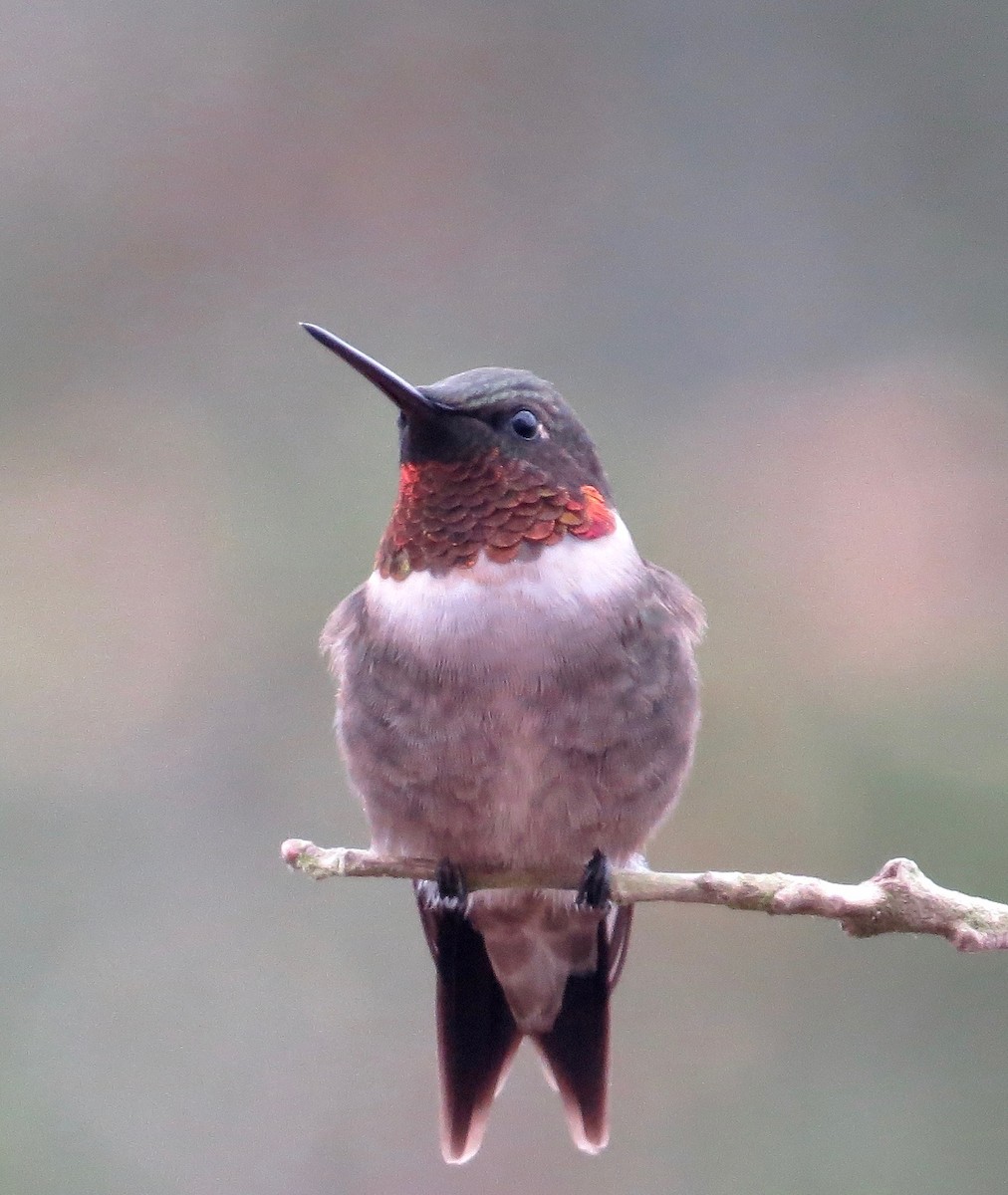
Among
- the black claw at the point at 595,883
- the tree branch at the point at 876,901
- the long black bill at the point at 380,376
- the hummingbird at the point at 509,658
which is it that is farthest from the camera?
the black claw at the point at 595,883

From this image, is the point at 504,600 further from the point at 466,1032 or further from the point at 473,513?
the point at 466,1032

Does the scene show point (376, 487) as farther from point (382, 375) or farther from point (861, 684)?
point (382, 375)

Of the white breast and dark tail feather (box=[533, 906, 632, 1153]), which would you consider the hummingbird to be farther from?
dark tail feather (box=[533, 906, 632, 1153])

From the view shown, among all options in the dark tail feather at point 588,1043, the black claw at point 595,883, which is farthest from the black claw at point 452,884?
the dark tail feather at point 588,1043

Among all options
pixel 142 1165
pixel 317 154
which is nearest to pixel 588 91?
pixel 317 154

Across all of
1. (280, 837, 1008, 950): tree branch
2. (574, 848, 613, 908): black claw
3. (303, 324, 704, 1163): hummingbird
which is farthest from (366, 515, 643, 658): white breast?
(280, 837, 1008, 950): tree branch

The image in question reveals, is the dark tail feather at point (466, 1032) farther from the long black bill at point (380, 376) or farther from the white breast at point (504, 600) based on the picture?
the long black bill at point (380, 376)

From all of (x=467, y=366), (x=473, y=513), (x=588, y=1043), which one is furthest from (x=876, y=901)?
(x=467, y=366)
